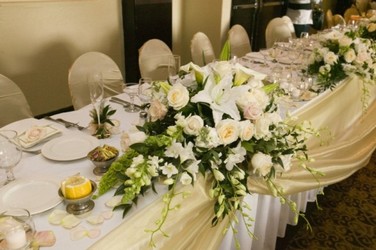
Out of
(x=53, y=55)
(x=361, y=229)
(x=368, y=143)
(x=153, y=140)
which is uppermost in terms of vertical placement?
(x=153, y=140)

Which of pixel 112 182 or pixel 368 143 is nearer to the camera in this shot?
pixel 112 182

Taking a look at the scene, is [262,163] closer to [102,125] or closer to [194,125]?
[194,125]

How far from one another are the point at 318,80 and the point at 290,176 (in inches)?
37.1

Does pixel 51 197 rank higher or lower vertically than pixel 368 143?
higher

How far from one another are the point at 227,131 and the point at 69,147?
70cm

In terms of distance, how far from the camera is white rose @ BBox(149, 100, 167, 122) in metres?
1.03

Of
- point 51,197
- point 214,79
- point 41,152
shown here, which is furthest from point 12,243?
point 214,79

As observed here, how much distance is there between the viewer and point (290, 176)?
4.61ft

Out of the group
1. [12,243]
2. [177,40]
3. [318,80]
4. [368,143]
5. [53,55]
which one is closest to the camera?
[12,243]

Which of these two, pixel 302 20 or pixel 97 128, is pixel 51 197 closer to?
pixel 97 128

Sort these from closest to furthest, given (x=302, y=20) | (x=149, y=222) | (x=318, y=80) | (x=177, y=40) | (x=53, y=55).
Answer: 1. (x=149, y=222)
2. (x=318, y=80)
3. (x=53, y=55)
4. (x=177, y=40)
5. (x=302, y=20)

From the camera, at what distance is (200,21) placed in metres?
4.78

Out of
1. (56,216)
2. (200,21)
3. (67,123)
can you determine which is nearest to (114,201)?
(56,216)

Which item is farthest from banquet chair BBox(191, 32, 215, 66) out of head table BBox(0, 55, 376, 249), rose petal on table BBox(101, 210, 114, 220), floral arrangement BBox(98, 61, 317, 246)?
rose petal on table BBox(101, 210, 114, 220)
